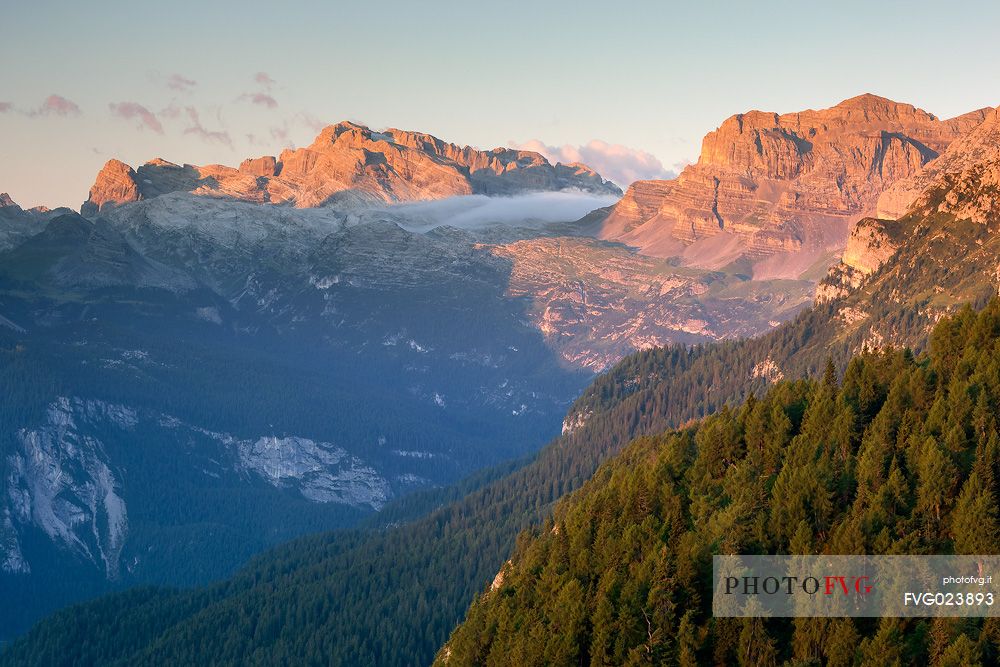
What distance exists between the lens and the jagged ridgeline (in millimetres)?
89562

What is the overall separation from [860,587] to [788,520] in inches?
372

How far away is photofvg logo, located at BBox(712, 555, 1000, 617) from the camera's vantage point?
86312 mm

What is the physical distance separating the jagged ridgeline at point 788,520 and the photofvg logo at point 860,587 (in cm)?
92

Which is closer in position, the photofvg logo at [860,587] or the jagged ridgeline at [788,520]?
the photofvg logo at [860,587]

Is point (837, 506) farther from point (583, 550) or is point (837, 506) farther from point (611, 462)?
point (611, 462)

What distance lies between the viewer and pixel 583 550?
11156 cm

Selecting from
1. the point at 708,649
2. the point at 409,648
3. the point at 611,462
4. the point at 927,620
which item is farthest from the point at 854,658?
the point at 409,648

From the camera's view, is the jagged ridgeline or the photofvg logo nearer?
the photofvg logo

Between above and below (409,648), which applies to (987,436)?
above

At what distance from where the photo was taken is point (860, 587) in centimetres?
9000

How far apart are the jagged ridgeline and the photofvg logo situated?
3.02 feet

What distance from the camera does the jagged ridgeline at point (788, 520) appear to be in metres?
89.6

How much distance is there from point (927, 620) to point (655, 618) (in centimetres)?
1910

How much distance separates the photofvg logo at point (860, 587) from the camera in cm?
8631
